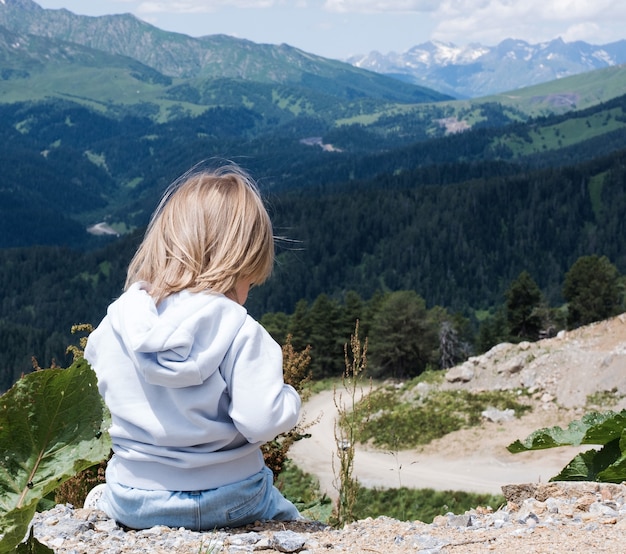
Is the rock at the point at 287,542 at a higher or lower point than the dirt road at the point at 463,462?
higher

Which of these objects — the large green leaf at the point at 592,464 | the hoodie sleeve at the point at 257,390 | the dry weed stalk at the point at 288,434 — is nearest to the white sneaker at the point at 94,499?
the hoodie sleeve at the point at 257,390

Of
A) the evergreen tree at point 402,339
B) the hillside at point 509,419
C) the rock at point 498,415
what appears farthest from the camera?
the evergreen tree at point 402,339

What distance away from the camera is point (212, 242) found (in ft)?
13.6

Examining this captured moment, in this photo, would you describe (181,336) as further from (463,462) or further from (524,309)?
(524,309)

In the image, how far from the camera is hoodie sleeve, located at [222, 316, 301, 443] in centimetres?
382

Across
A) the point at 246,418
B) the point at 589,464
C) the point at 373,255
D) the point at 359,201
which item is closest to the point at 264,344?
the point at 246,418

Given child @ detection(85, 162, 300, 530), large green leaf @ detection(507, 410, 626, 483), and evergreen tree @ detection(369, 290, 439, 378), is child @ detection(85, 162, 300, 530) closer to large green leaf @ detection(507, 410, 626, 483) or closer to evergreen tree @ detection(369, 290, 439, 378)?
large green leaf @ detection(507, 410, 626, 483)

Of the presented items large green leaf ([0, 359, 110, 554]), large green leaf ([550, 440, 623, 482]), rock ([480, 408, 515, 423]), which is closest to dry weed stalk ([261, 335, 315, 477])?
large green leaf ([550, 440, 623, 482])

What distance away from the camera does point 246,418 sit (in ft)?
12.6

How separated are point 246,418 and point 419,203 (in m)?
183

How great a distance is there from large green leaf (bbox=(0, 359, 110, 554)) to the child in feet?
2.49

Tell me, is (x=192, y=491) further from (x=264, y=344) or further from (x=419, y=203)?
(x=419, y=203)

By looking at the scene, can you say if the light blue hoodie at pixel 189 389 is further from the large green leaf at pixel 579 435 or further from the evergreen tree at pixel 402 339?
the evergreen tree at pixel 402 339

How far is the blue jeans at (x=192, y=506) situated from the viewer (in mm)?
4082
